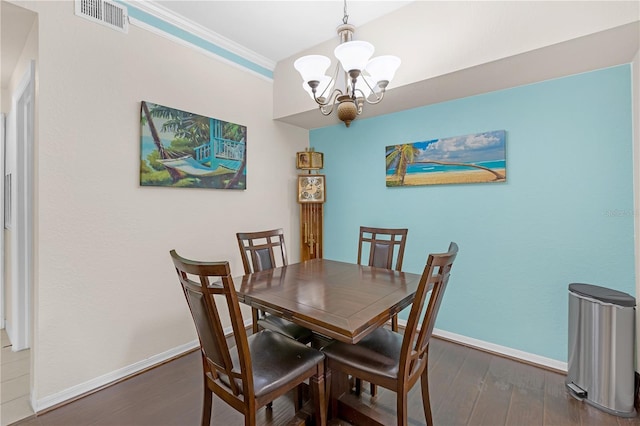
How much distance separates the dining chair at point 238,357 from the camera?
1185 millimetres

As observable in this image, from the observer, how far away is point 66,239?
192cm

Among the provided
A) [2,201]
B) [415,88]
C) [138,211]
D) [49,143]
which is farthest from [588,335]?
[2,201]

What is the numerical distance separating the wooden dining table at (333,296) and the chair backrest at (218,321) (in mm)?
286

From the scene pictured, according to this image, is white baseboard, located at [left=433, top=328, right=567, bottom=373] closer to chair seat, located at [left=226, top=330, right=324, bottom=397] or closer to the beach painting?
the beach painting

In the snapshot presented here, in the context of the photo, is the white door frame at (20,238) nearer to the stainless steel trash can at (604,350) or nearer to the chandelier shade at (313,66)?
the chandelier shade at (313,66)

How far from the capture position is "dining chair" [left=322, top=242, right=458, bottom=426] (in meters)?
1.29

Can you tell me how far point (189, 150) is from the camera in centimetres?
258

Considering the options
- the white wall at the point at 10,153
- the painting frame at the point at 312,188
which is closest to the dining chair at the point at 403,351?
the painting frame at the point at 312,188

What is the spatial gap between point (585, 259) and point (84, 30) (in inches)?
156

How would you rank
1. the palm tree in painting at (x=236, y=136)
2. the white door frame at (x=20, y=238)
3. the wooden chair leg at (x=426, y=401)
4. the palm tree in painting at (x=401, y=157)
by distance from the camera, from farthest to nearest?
the palm tree in painting at (x=401, y=157)
the palm tree in painting at (x=236, y=136)
the white door frame at (x=20, y=238)
the wooden chair leg at (x=426, y=401)

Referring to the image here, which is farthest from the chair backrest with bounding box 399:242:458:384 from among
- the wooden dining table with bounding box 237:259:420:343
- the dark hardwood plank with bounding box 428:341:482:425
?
the dark hardwood plank with bounding box 428:341:482:425

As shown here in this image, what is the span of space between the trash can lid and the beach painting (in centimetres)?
96

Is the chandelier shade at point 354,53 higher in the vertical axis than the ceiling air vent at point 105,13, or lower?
lower

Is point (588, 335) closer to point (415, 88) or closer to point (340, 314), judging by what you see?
point (340, 314)
